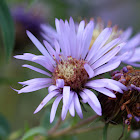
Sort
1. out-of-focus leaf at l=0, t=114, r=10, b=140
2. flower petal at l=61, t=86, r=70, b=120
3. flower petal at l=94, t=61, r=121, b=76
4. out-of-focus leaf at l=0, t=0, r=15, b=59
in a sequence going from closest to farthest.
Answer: flower petal at l=61, t=86, r=70, b=120
flower petal at l=94, t=61, r=121, b=76
out-of-focus leaf at l=0, t=0, r=15, b=59
out-of-focus leaf at l=0, t=114, r=10, b=140

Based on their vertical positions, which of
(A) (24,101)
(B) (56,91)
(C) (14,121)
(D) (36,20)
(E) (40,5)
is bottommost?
(C) (14,121)

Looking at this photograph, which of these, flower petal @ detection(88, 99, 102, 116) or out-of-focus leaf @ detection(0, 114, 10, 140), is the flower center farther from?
out-of-focus leaf @ detection(0, 114, 10, 140)

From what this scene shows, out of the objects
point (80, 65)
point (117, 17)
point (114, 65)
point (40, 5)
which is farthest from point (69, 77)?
point (117, 17)

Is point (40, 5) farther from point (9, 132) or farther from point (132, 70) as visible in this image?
point (132, 70)

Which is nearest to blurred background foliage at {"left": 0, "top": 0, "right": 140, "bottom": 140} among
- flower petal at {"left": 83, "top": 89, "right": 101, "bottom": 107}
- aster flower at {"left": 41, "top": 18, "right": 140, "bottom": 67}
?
aster flower at {"left": 41, "top": 18, "right": 140, "bottom": 67}

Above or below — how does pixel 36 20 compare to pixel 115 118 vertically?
above

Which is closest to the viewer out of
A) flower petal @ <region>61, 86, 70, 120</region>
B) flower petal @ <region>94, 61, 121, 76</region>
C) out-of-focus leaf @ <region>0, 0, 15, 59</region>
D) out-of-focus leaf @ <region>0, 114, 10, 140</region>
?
flower petal @ <region>61, 86, 70, 120</region>

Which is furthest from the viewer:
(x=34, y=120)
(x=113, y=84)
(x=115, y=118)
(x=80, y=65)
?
(x=34, y=120)

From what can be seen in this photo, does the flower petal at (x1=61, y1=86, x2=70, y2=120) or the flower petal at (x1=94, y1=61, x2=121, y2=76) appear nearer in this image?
the flower petal at (x1=61, y1=86, x2=70, y2=120)

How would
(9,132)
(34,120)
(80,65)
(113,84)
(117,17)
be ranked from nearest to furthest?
(113,84), (80,65), (9,132), (34,120), (117,17)
